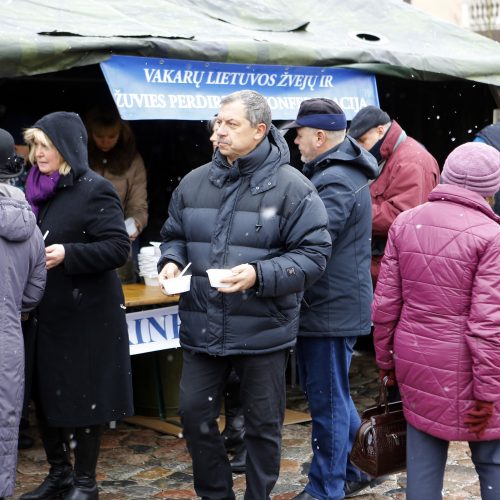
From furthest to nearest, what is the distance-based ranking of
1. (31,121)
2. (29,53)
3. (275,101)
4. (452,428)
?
(31,121) < (275,101) < (29,53) < (452,428)

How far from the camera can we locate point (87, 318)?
4785 mm

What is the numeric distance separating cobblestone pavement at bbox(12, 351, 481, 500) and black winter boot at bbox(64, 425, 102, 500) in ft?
1.25

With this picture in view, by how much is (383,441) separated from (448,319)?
728 millimetres

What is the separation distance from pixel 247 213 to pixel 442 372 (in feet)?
3.60

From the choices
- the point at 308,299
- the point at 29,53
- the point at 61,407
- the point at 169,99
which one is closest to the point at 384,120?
the point at 169,99

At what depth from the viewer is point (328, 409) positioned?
4.93 meters

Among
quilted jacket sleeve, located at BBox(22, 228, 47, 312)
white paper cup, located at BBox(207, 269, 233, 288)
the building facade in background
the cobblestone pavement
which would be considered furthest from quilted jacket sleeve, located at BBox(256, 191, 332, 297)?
the building facade in background

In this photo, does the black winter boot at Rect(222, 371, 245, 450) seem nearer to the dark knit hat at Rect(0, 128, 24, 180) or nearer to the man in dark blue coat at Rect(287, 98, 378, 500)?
the man in dark blue coat at Rect(287, 98, 378, 500)

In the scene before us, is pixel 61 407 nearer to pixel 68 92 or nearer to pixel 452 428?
pixel 452 428

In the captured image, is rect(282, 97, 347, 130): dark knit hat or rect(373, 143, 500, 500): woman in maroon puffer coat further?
rect(282, 97, 347, 130): dark knit hat

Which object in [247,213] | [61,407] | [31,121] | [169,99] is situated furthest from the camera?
[31,121]

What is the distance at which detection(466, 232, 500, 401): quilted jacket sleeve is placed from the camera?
3.59 metres

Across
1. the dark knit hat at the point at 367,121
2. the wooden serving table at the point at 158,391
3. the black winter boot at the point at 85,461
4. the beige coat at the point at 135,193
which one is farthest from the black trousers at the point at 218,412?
the beige coat at the point at 135,193

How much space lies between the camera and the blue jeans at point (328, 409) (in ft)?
16.1
